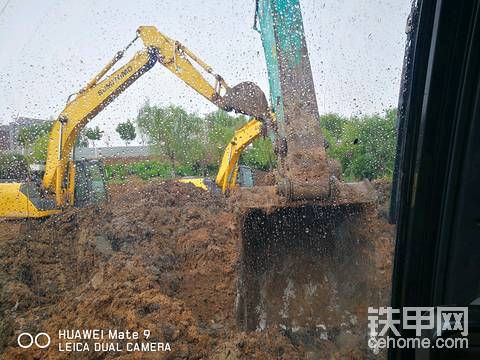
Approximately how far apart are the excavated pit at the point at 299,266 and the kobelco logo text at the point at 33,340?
1.37 m

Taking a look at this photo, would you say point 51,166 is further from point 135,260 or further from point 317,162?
point 317,162

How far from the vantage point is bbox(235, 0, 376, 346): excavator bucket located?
9.83ft

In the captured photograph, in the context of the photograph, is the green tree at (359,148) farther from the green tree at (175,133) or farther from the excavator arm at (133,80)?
the green tree at (175,133)

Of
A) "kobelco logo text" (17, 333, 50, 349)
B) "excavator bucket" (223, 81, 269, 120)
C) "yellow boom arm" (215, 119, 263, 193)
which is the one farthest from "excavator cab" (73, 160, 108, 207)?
"kobelco logo text" (17, 333, 50, 349)

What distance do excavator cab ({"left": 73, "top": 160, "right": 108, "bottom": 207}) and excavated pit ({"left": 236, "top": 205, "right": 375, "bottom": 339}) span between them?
495 centimetres

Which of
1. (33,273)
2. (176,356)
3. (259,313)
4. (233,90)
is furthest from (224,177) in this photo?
(176,356)

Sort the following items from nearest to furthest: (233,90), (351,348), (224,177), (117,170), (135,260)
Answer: (351,348) → (135,260) → (233,90) → (224,177) → (117,170)

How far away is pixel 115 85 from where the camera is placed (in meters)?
6.27

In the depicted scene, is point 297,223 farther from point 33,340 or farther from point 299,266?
point 33,340

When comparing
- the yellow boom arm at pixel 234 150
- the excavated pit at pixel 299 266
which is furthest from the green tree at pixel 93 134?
the excavated pit at pixel 299 266

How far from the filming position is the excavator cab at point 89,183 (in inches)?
286

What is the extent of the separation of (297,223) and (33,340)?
2.06m

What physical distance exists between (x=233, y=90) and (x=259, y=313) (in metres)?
2.82

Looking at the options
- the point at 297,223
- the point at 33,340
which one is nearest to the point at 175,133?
the point at 297,223
